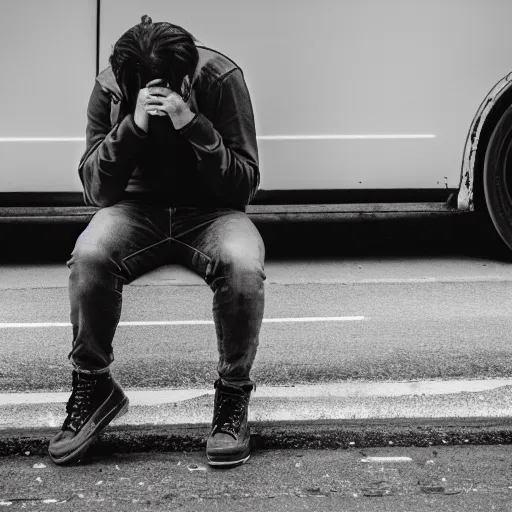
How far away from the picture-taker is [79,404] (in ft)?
7.79

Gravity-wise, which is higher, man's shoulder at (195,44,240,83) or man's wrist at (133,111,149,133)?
man's shoulder at (195,44,240,83)

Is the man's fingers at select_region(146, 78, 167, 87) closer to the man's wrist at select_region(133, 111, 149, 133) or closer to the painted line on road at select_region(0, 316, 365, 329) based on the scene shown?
the man's wrist at select_region(133, 111, 149, 133)

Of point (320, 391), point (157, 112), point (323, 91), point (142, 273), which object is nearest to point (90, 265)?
point (142, 273)

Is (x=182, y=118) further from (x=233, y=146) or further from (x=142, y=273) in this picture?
(x=142, y=273)

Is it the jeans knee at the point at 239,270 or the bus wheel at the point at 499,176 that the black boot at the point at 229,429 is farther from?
the bus wheel at the point at 499,176

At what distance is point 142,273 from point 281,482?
77 centimetres

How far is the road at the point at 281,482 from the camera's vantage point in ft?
6.75

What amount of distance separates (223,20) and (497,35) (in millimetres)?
1550

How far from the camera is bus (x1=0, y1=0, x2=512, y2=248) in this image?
14.6 feet

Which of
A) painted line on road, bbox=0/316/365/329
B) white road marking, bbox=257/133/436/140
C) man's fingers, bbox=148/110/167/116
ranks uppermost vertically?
man's fingers, bbox=148/110/167/116

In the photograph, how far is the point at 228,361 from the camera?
2375mm

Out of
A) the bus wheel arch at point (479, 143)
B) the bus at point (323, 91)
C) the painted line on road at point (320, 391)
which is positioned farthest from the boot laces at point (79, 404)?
the bus wheel arch at point (479, 143)

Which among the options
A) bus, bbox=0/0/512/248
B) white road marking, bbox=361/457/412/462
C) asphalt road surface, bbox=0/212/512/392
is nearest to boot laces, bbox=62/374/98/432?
asphalt road surface, bbox=0/212/512/392

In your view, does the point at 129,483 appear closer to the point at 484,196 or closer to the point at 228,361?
the point at 228,361
